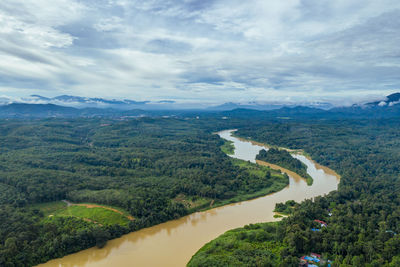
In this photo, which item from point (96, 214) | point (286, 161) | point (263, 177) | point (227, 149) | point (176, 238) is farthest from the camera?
point (227, 149)

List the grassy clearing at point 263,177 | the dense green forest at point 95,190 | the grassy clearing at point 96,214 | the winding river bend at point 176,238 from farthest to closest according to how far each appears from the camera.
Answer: the grassy clearing at point 263,177 < the grassy clearing at point 96,214 < the dense green forest at point 95,190 < the winding river bend at point 176,238

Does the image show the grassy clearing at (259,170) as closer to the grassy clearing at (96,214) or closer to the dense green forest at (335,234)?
the dense green forest at (335,234)

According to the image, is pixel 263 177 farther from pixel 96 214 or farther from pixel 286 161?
pixel 96 214

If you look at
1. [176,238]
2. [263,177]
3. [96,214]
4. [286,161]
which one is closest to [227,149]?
[286,161]

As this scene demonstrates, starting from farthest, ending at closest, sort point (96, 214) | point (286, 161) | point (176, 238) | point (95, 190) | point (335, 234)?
1. point (286, 161)
2. point (95, 190)
3. point (96, 214)
4. point (176, 238)
5. point (335, 234)

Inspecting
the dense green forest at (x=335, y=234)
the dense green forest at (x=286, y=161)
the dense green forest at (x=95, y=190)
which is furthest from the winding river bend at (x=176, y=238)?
the dense green forest at (x=286, y=161)

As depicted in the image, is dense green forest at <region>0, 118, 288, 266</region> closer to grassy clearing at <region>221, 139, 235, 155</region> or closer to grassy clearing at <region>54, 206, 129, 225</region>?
grassy clearing at <region>54, 206, 129, 225</region>
